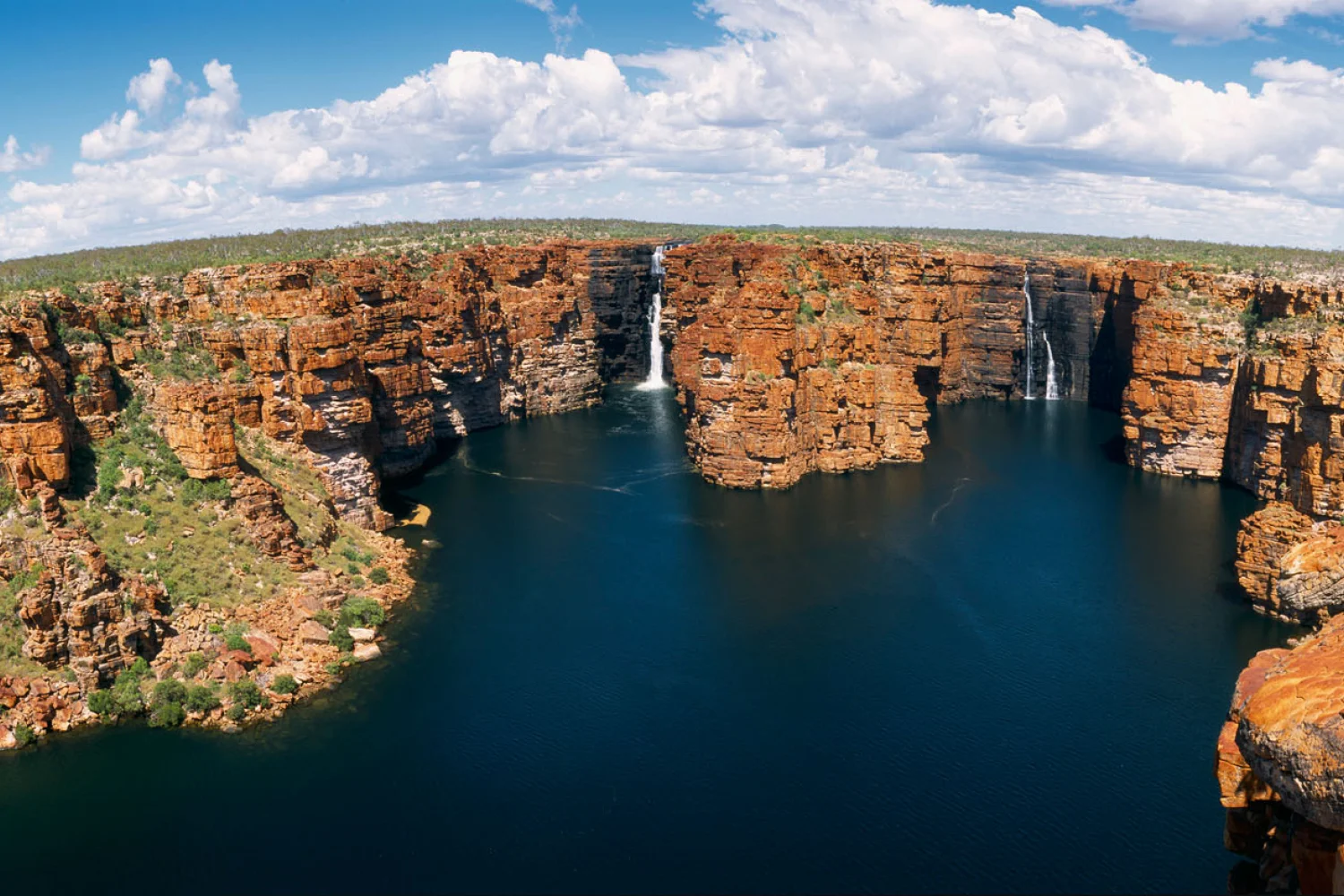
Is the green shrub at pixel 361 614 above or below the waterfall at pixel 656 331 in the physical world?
below

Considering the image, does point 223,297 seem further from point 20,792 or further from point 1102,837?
point 1102,837

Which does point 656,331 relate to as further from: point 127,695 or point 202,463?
point 127,695

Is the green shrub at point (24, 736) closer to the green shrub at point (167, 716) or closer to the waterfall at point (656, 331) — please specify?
the green shrub at point (167, 716)

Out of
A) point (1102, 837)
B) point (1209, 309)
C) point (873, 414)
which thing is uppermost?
point (1209, 309)

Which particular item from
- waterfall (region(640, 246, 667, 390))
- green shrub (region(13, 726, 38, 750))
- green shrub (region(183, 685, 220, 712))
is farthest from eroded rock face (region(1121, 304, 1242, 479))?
green shrub (region(13, 726, 38, 750))

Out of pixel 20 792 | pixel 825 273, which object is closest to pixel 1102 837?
pixel 20 792

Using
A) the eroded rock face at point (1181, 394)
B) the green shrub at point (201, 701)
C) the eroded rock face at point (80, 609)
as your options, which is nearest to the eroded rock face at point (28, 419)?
the eroded rock face at point (80, 609)
